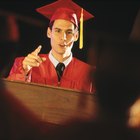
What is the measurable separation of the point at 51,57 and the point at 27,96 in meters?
0.20

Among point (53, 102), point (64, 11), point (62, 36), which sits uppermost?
point (64, 11)

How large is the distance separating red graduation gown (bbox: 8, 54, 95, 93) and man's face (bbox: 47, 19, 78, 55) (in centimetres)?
6

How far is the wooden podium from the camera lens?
1502mm

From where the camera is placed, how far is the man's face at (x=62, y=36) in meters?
1.57

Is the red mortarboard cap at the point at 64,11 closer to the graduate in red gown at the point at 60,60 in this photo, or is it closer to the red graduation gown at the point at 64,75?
the graduate in red gown at the point at 60,60

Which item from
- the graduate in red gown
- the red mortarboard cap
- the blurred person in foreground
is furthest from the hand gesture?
the blurred person in foreground

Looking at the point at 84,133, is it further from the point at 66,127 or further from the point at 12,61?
the point at 12,61

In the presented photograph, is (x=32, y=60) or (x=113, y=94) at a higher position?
(x=32, y=60)

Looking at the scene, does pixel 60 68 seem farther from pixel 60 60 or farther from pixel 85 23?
pixel 85 23

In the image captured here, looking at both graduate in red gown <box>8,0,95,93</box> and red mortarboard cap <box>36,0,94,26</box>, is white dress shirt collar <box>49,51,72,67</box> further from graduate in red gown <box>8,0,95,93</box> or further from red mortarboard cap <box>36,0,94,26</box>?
red mortarboard cap <box>36,0,94,26</box>

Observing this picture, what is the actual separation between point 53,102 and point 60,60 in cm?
19

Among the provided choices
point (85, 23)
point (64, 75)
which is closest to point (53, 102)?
point (64, 75)

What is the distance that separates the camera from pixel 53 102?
151 centimetres

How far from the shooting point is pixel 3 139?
1.51m
